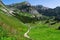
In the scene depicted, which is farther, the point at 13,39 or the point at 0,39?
the point at 13,39

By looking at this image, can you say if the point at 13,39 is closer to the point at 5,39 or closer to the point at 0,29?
the point at 5,39

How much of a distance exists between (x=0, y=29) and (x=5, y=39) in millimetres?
3270

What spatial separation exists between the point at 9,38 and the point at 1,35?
1.17 meters

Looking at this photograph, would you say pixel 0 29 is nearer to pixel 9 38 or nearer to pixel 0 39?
pixel 9 38

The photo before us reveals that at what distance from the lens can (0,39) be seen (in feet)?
84.1

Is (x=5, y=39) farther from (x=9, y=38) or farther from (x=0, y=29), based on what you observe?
(x=0, y=29)

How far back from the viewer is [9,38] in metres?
28.2

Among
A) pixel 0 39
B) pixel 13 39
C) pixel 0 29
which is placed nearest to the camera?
pixel 0 39

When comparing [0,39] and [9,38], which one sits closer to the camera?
[0,39]

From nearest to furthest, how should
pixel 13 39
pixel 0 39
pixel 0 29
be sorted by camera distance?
pixel 0 39 < pixel 13 39 < pixel 0 29

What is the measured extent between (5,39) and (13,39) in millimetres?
1295

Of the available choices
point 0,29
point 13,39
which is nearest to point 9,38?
point 13,39

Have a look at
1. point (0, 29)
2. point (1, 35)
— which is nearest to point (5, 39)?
point (1, 35)

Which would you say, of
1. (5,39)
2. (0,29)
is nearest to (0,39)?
(5,39)
